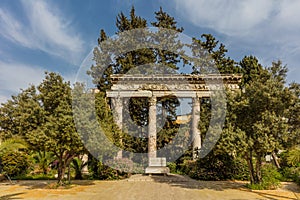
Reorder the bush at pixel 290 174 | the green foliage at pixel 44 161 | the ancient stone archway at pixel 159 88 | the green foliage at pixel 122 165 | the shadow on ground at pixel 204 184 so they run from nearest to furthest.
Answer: the shadow on ground at pixel 204 184 < the bush at pixel 290 174 < the green foliage at pixel 122 165 < the green foliage at pixel 44 161 < the ancient stone archway at pixel 159 88

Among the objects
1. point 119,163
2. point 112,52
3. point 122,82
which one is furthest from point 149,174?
point 112,52

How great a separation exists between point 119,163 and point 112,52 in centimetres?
1528

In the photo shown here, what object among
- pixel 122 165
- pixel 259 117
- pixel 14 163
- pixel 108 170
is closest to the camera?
pixel 259 117

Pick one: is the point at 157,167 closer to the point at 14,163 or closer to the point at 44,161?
the point at 44,161

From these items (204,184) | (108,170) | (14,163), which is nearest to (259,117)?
(204,184)

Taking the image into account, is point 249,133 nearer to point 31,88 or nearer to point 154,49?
point 31,88

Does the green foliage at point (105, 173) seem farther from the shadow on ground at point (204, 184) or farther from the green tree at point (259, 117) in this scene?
the green tree at point (259, 117)

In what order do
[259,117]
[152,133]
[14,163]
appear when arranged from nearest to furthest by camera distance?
[259,117] → [14,163] → [152,133]

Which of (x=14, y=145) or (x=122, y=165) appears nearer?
(x=14, y=145)

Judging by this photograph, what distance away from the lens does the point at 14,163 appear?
18.5 metres

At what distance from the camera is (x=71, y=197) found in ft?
35.9

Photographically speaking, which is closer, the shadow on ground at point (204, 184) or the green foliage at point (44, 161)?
the shadow on ground at point (204, 184)

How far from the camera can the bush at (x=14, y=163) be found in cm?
1822

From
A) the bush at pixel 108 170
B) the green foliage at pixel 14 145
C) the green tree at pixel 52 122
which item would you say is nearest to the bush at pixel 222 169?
the bush at pixel 108 170
